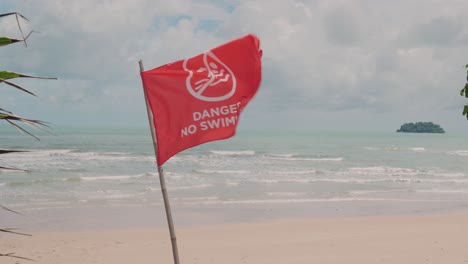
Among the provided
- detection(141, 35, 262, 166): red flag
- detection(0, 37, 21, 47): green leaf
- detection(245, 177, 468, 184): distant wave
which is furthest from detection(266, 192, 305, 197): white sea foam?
detection(0, 37, 21, 47): green leaf

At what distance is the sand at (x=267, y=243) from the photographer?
8844 millimetres

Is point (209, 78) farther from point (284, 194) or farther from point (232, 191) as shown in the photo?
point (232, 191)

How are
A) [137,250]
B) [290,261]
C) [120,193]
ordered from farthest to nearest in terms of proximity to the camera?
[120,193] → [137,250] → [290,261]

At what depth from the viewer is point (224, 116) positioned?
357 cm

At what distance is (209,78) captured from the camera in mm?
3607

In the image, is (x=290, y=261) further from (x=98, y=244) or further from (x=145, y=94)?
(x=145, y=94)

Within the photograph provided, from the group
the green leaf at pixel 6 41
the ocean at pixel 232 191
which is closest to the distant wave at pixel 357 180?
the ocean at pixel 232 191

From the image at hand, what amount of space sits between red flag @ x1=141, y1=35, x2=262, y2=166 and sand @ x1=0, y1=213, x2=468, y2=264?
17.6 ft

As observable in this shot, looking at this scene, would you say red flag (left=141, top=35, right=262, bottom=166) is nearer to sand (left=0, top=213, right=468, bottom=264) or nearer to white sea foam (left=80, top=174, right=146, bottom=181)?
sand (left=0, top=213, right=468, bottom=264)

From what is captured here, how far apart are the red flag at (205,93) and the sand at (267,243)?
211 inches

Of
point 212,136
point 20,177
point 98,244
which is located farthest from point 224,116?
point 20,177

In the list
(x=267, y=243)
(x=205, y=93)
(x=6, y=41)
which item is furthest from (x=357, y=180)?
(x=6, y=41)

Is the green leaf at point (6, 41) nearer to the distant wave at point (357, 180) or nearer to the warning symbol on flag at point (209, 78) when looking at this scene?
the warning symbol on flag at point (209, 78)

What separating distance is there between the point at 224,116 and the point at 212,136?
153 millimetres
